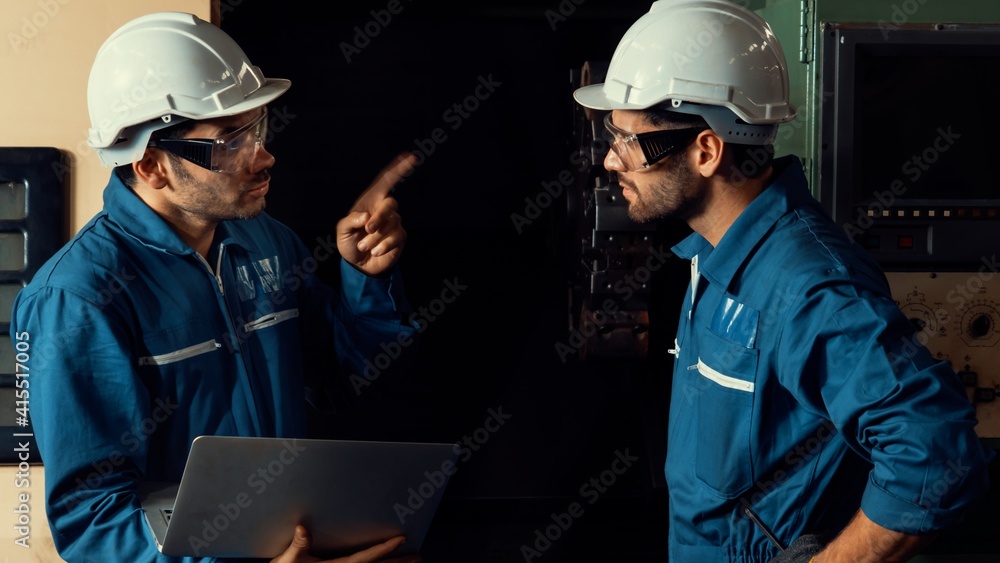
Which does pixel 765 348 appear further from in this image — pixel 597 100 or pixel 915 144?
pixel 915 144

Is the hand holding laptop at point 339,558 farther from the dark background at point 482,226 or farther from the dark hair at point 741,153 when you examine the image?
the dark background at point 482,226

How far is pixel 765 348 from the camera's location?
1.53m

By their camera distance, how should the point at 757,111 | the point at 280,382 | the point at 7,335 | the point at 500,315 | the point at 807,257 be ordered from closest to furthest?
the point at 807,257, the point at 757,111, the point at 280,382, the point at 7,335, the point at 500,315

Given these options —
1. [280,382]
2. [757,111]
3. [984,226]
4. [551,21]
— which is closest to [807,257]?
[757,111]

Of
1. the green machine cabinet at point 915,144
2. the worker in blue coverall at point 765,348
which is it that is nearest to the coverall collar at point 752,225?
the worker in blue coverall at point 765,348

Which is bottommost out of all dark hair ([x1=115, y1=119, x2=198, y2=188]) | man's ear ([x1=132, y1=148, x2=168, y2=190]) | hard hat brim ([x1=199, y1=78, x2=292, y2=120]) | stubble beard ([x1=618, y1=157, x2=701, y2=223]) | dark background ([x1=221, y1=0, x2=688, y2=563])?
dark background ([x1=221, y1=0, x2=688, y2=563])

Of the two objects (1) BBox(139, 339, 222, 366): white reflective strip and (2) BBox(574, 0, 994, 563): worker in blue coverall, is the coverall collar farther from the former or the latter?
(1) BBox(139, 339, 222, 366): white reflective strip

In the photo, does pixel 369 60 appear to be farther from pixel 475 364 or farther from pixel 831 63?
pixel 831 63

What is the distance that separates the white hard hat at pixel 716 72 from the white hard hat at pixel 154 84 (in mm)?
741

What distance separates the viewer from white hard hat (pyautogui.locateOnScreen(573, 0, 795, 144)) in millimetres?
1701

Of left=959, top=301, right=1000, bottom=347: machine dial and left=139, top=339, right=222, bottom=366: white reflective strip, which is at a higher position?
left=139, top=339, right=222, bottom=366: white reflective strip

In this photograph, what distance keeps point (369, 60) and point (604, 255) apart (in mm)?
1413

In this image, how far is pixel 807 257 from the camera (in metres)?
1.50

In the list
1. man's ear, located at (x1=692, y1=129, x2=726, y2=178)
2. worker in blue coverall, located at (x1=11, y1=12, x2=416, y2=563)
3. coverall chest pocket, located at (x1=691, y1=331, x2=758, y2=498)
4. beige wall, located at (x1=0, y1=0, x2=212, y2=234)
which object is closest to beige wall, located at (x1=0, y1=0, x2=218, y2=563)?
beige wall, located at (x1=0, y1=0, x2=212, y2=234)
